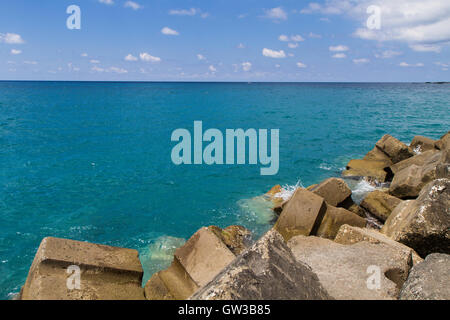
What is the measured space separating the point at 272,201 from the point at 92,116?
3297 centimetres

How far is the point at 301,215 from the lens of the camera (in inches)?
293

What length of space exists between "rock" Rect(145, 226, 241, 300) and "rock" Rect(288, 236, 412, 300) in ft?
4.46

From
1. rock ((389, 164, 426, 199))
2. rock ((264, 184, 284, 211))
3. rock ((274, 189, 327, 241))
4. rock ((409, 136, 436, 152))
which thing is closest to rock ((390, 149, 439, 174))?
rock ((389, 164, 426, 199))

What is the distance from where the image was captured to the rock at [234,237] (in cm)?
647

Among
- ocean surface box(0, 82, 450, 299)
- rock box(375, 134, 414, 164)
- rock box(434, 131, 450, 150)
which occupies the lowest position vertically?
ocean surface box(0, 82, 450, 299)

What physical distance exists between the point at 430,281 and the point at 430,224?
1.92 metres

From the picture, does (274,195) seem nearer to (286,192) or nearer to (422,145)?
(286,192)

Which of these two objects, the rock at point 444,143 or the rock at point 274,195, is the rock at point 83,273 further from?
the rock at point 444,143

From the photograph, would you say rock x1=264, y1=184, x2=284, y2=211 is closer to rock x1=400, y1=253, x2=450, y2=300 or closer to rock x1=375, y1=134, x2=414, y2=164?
A: rock x1=375, y1=134, x2=414, y2=164

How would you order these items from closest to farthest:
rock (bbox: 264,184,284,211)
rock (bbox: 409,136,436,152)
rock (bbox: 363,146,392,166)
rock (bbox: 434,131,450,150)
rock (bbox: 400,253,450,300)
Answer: rock (bbox: 400,253,450,300), rock (bbox: 264,184,284,211), rock (bbox: 434,131,450,150), rock (bbox: 363,146,392,166), rock (bbox: 409,136,436,152)

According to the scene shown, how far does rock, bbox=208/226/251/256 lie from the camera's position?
647 cm

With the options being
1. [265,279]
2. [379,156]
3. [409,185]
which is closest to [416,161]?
[379,156]

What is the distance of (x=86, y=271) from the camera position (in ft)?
15.2
